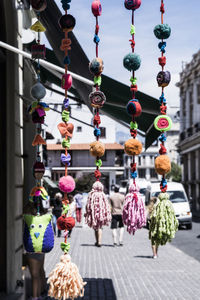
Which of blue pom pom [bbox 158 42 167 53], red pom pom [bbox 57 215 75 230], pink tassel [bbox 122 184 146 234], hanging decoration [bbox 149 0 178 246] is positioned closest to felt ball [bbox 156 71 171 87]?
hanging decoration [bbox 149 0 178 246]

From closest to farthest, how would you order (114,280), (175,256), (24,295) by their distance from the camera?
(24,295) < (114,280) < (175,256)

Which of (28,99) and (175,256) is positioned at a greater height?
(28,99)

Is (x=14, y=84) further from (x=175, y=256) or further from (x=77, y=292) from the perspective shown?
(x=175, y=256)

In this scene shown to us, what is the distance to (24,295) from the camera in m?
6.64

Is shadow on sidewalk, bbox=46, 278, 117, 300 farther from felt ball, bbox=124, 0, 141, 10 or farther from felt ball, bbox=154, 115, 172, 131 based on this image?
felt ball, bbox=124, 0, 141, 10

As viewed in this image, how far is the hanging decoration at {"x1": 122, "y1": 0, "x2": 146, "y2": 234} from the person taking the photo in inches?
124

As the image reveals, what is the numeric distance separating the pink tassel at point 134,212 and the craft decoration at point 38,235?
0.59 m

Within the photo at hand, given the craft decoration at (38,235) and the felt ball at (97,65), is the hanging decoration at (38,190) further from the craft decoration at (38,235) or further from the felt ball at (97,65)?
the felt ball at (97,65)

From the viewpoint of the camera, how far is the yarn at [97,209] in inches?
131

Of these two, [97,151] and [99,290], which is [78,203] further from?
[97,151]

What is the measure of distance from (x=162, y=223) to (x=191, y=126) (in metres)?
50.8

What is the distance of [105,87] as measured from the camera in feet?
17.8
